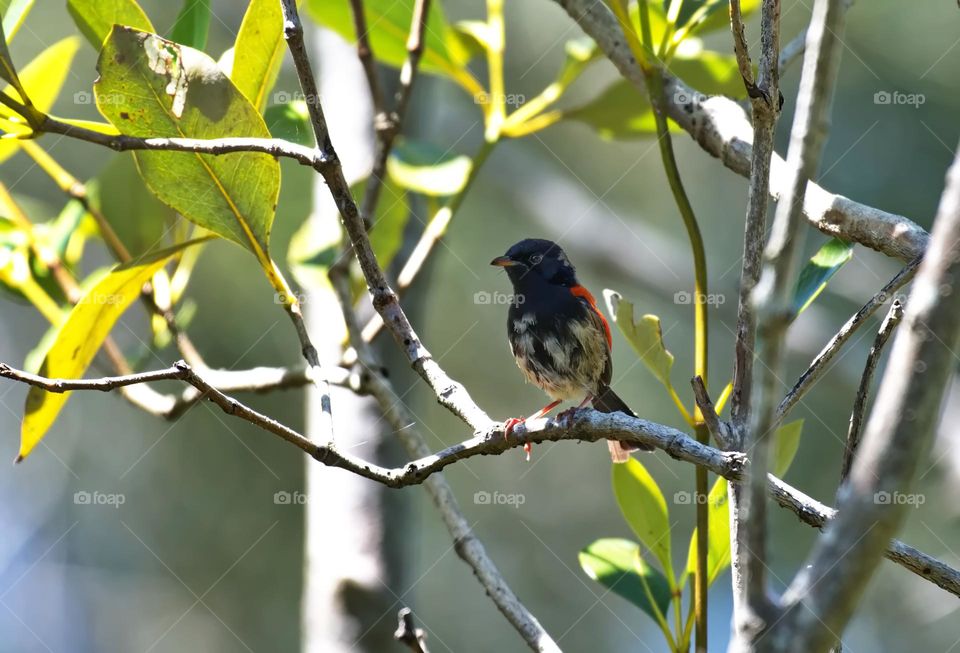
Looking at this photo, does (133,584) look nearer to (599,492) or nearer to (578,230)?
(599,492)

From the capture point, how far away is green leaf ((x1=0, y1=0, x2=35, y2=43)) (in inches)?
101

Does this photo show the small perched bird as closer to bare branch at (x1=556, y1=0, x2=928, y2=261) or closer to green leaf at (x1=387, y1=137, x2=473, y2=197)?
green leaf at (x1=387, y1=137, x2=473, y2=197)

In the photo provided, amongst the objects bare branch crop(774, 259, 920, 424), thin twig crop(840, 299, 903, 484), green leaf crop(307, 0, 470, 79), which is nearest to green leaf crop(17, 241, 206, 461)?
green leaf crop(307, 0, 470, 79)

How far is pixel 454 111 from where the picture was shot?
29.7 feet

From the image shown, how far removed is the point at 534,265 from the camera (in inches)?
173

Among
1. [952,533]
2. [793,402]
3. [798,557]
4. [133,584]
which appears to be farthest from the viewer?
[133,584]

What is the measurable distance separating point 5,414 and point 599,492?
654 cm

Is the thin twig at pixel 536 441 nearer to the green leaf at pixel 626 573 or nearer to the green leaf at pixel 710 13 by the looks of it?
the green leaf at pixel 626 573

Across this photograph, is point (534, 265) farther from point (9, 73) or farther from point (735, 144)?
point (9, 73)

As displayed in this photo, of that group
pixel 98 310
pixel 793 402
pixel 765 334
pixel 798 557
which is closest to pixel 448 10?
pixel 798 557

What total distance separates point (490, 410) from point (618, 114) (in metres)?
6.07

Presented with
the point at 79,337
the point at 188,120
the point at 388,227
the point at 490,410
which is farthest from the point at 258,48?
the point at 490,410

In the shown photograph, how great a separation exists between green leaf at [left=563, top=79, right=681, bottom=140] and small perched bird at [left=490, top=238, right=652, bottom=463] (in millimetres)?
880

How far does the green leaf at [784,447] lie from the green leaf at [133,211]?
7.75 feet
